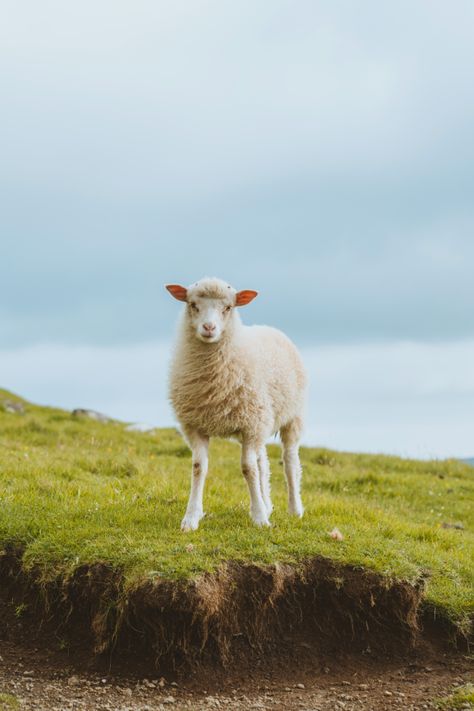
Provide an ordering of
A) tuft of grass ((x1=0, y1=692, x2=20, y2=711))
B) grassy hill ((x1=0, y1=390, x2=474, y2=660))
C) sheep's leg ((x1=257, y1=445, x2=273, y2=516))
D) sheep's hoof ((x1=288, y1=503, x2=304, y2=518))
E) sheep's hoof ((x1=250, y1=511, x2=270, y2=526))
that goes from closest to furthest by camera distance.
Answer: tuft of grass ((x1=0, y1=692, x2=20, y2=711)), grassy hill ((x1=0, y1=390, x2=474, y2=660)), sheep's hoof ((x1=250, y1=511, x2=270, y2=526)), sheep's leg ((x1=257, y1=445, x2=273, y2=516)), sheep's hoof ((x1=288, y1=503, x2=304, y2=518))

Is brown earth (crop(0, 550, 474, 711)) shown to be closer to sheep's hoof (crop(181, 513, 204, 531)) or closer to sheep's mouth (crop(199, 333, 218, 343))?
sheep's hoof (crop(181, 513, 204, 531))

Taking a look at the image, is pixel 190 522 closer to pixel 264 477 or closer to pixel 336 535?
pixel 264 477

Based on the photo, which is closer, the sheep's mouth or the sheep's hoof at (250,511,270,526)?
the sheep's mouth

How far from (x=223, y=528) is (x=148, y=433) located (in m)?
12.9

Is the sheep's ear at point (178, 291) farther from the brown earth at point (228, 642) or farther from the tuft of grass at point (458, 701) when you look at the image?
the tuft of grass at point (458, 701)

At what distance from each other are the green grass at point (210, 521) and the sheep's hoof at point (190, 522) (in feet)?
0.42

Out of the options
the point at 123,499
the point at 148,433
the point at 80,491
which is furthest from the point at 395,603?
the point at 148,433

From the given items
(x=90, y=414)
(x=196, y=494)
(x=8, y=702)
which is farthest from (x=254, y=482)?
(x=90, y=414)

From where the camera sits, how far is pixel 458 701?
7.70m

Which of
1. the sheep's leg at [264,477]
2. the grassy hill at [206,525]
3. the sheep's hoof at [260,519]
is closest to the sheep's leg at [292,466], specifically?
the grassy hill at [206,525]

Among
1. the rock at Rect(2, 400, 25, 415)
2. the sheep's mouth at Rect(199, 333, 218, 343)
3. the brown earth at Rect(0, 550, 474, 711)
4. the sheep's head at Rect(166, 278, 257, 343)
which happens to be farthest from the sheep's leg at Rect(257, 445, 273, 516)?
the rock at Rect(2, 400, 25, 415)

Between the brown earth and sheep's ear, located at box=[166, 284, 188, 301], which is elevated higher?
sheep's ear, located at box=[166, 284, 188, 301]

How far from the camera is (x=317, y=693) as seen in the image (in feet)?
26.5

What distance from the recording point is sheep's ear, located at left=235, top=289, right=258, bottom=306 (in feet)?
30.8
